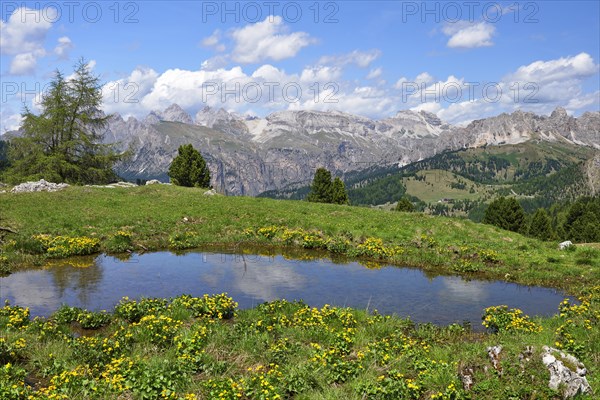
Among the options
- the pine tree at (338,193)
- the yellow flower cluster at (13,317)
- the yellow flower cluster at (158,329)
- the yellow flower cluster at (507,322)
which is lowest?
the yellow flower cluster at (507,322)

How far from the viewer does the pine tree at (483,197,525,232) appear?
86.7m

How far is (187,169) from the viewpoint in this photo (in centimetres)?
7312

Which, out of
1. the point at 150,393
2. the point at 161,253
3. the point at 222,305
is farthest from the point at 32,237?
the point at 150,393

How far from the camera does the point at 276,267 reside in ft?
83.4

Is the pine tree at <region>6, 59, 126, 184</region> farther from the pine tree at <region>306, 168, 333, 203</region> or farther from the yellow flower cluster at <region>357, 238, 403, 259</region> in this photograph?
the yellow flower cluster at <region>357, 238, 403, 259</region>

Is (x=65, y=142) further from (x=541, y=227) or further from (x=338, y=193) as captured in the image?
(x=541, y=227)

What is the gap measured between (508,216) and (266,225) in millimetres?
69191

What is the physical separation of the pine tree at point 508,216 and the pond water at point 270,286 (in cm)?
6902

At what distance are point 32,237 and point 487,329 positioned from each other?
87.7ft

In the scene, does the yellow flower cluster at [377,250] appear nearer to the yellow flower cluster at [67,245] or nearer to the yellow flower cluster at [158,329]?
the yellow flower cluster at [158,329]

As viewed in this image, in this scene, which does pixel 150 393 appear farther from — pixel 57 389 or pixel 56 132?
pixel 56 132

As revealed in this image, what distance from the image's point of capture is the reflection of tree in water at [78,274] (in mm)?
19656

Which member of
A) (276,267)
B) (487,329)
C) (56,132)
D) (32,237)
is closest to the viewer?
(487,329)

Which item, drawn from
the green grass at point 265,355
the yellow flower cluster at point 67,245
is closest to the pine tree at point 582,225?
the green grass at point 265,355
